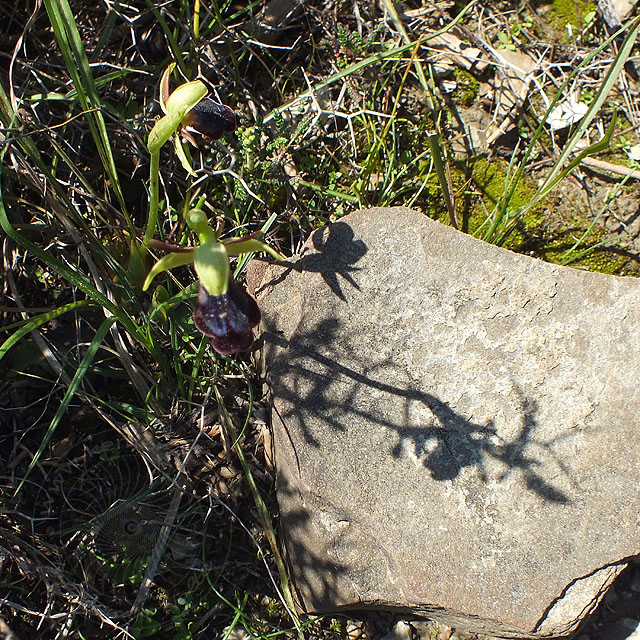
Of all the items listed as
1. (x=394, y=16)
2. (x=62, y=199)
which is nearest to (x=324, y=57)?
(x=394, y=16)

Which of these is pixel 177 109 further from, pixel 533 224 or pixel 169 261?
pixel 533 224

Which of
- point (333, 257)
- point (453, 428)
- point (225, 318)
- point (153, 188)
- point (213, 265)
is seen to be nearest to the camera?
point (213, 265)

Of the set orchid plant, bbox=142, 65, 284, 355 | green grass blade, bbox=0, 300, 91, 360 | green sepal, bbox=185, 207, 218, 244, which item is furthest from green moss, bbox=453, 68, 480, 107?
green grass blade, bbox=0, 300, 91, 360

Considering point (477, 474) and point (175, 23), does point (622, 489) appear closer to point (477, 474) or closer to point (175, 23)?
point (477, 474)

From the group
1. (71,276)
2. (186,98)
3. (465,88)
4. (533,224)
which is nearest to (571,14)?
(465,88)

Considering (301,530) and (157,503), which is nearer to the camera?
(301,530)

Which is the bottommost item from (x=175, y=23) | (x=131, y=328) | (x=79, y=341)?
(x=79, y=341)
